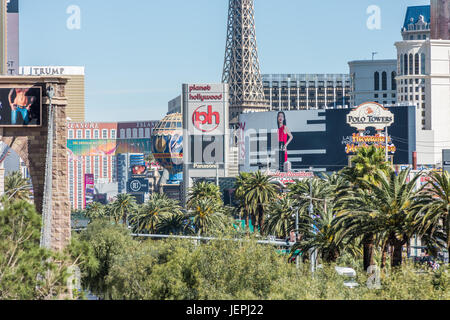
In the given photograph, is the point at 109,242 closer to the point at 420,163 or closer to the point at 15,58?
the point at 420,163

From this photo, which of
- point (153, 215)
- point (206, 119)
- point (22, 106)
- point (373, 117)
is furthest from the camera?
point (373, 117)

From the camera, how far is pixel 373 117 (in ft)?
Answer: 549

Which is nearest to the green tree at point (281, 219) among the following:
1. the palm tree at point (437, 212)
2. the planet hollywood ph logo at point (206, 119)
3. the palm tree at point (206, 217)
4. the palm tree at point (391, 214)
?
the palm tree at point (206, 217)

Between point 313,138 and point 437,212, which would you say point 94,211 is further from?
point 437,212

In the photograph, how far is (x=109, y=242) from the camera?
69.1 m

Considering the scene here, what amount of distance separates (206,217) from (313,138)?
83.5 m

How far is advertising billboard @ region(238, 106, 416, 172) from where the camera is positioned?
16812cm

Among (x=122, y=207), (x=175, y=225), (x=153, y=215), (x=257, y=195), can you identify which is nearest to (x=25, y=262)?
(x=175, y=225)

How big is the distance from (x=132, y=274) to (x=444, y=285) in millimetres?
17624

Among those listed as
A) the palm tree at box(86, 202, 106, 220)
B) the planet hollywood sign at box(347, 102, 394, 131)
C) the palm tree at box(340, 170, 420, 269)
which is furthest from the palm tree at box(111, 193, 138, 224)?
the palm tree at box(340, 170, 420, 269)

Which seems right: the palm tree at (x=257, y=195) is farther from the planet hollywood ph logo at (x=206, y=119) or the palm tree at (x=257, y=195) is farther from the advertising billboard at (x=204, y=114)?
the planet hollywood ph logo at (x=206, y=119)

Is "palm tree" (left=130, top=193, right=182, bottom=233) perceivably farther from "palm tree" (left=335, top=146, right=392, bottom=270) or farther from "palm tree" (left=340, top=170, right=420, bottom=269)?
"palm tree" (left=340, top=170, right=420, bottom=269)

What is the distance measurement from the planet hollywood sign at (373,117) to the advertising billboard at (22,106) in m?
128

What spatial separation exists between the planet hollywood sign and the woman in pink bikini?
610 inches
